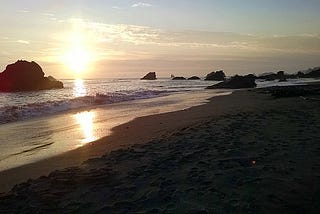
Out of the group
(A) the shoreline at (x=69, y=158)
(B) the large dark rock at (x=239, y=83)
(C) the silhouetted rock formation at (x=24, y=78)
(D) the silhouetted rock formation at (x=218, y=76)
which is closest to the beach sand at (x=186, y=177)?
(A) the shoreline at (x=69, y=158)

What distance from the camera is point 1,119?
21297mm

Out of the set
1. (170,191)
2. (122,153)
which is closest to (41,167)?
(122,153)

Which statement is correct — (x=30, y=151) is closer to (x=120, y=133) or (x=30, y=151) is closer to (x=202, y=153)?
(x=120, y=133)

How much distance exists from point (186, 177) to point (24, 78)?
247ft

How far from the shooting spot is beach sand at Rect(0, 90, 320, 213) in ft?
17.9

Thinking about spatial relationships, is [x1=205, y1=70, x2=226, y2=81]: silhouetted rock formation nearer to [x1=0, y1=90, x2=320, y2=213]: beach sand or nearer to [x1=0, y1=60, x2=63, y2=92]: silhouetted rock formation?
[x1=0, y1=60, x2=63, y2=92]: silhouetted rock formation

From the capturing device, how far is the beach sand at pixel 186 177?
5449mm

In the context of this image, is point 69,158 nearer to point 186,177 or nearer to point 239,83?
point 186,177

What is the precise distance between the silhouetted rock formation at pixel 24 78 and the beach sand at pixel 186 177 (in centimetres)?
6880

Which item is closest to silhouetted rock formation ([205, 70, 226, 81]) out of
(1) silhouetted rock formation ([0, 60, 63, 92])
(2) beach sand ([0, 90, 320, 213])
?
(1) silhouetted rock formation ([0, 60, 63, 92])

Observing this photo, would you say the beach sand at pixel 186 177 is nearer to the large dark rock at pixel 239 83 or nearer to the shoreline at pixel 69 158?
the shoreline at pixel 69 158

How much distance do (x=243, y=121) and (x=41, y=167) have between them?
7344mm

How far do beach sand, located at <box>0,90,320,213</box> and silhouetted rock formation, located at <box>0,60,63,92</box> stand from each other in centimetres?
6880

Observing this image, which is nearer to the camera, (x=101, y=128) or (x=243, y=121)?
(x=243, y=121)
